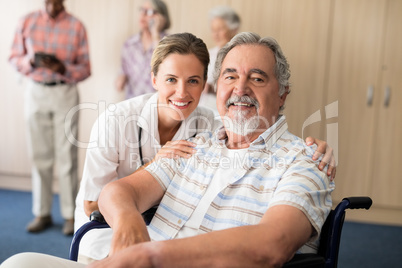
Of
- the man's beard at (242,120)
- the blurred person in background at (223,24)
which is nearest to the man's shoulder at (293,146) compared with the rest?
the man's beard at (242,120)

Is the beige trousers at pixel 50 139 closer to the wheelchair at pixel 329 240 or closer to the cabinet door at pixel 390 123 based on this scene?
the wheelchair at pixel 329 240

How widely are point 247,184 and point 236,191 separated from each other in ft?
0.15

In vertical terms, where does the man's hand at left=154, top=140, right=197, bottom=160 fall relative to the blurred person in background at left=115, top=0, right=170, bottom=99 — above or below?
below

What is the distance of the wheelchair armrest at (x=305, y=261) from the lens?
1.06 meters

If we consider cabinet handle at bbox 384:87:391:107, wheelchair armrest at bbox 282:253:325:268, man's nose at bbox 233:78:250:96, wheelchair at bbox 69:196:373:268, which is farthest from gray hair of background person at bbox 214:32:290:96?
cabinet handle at bbox 384:87:391:107

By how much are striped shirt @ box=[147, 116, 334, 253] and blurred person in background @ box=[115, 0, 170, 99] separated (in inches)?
72.6

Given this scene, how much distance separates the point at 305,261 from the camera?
1076 millimetres

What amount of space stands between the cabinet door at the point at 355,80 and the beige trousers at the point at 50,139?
2.06 m

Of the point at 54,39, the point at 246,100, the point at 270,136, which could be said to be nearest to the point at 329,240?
the point at 270,136

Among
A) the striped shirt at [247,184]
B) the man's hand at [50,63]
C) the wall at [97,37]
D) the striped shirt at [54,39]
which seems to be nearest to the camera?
the striped shirt at [247,184]

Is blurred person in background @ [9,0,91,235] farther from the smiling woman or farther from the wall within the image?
the smiling woman

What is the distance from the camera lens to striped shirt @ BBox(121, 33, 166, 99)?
327 cm

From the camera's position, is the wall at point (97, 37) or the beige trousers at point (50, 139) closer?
the beige trousers at point (50, 139)

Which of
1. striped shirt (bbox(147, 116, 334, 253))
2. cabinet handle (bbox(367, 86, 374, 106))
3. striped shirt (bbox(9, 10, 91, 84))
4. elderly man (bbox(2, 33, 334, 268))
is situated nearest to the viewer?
elderly man (bbox(2, 33, 334, 268))
